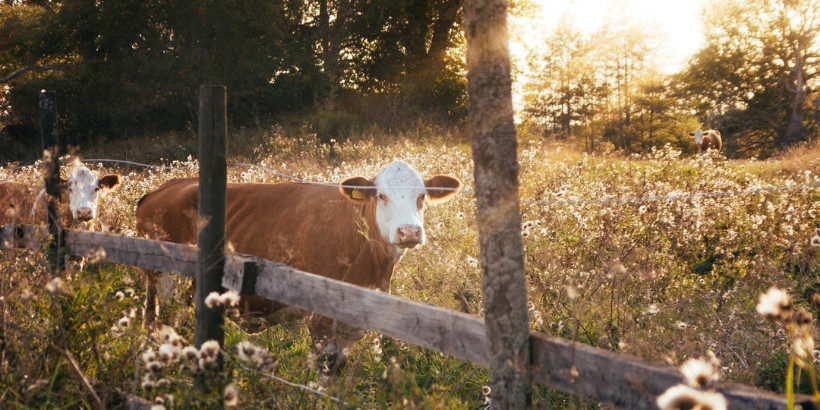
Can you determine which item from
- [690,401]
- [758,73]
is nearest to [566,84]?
[758,73]

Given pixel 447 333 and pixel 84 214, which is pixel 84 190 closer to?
pixel 84 214

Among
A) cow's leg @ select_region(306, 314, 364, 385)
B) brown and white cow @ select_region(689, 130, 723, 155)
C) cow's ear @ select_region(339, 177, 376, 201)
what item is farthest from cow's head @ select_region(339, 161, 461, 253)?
brown and white cow @ select_region(689, 130, 723, 155)

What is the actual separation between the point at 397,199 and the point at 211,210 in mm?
1689

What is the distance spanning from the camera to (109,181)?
24.2 feet

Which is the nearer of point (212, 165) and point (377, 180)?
point (212, 165)

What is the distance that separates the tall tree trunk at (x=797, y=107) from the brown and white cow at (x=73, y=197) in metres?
32.2

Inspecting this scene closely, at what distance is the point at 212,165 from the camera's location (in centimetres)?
298

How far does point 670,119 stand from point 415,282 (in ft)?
133

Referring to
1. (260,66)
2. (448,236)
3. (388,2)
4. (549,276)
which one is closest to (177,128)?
(260,66)

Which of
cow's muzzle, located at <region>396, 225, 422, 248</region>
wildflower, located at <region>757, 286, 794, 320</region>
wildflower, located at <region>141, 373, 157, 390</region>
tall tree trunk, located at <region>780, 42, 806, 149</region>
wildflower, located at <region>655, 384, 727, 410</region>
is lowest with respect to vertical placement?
wildflower, located at <region>141, 373, 157, 390</region>

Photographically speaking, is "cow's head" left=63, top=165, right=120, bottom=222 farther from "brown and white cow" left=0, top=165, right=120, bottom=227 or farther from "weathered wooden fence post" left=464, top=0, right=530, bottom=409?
"weathered wooden fence post" left=464, top=0, right=530, bottom=409

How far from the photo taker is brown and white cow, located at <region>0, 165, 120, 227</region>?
6637 millimetres

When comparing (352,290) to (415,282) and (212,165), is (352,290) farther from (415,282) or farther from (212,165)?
(415,282)

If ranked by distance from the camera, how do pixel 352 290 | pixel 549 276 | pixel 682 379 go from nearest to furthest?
1. pixel 682 379
2. pixel 352 290
3. pixel 549 276
